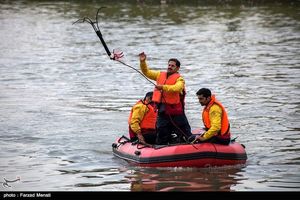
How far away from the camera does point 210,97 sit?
15.0 meters

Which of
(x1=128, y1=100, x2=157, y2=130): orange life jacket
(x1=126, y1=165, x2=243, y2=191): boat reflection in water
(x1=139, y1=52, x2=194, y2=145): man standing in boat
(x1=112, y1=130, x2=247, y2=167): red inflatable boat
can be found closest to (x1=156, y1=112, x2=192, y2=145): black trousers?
(x1=139, y1=52, x2=194, y2=145): man standing in boat

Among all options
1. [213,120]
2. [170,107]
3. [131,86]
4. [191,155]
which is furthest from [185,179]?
[131,86]

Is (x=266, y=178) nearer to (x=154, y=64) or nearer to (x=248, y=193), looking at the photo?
(x=248, y=193)

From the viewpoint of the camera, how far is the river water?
15055 mm

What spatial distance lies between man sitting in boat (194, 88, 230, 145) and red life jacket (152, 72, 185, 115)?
61cm

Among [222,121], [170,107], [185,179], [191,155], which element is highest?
[170,107]

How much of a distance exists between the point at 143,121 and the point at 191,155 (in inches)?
56.0

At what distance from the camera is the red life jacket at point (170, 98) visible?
15.4m

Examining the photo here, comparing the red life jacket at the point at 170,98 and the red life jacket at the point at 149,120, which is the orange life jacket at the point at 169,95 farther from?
the red life jacket at the point at 149,120

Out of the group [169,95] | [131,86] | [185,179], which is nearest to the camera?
[185,179]

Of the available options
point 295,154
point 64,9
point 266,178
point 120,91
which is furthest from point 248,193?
point 64,9

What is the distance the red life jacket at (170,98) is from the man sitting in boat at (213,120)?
61 centimetres

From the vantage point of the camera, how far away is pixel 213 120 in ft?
48.9

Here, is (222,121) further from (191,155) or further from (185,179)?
(185,179)
